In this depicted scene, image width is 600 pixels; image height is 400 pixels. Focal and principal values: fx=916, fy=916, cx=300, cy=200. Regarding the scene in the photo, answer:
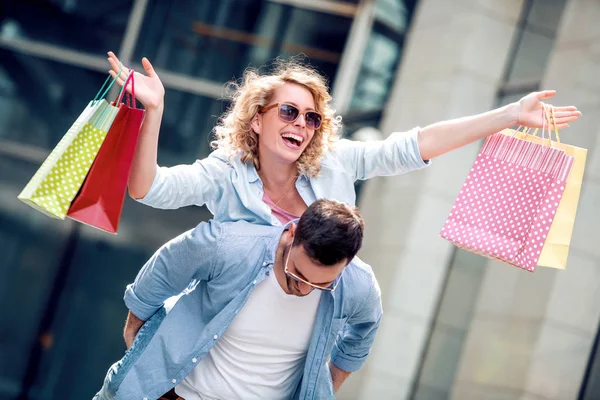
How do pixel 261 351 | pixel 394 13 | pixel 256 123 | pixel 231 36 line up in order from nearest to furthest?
pixel 261 351 < pixel 256 123 < pixel 394 13 < pixel 231 36

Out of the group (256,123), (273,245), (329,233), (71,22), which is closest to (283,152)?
(256,123)

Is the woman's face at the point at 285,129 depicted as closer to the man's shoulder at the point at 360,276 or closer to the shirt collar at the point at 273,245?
the shirt collar at the point at 273,245

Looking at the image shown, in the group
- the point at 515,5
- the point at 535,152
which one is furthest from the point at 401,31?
the point at 535,152

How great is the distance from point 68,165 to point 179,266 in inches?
19.6

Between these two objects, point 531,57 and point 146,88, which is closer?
point 146,88

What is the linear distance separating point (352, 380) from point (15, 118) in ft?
14.1

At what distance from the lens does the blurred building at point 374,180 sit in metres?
5.96

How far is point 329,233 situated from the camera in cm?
275

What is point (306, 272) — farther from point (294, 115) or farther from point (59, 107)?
point (59, 107)

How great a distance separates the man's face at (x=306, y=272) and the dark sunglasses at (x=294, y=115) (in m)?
0.48

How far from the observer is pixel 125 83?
2.95 meters

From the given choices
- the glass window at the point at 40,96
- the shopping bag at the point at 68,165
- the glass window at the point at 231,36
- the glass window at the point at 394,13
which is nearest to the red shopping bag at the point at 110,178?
the shopping bag at the point at 68,165

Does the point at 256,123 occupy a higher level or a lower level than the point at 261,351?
higher

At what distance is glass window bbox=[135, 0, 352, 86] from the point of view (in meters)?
8.88
